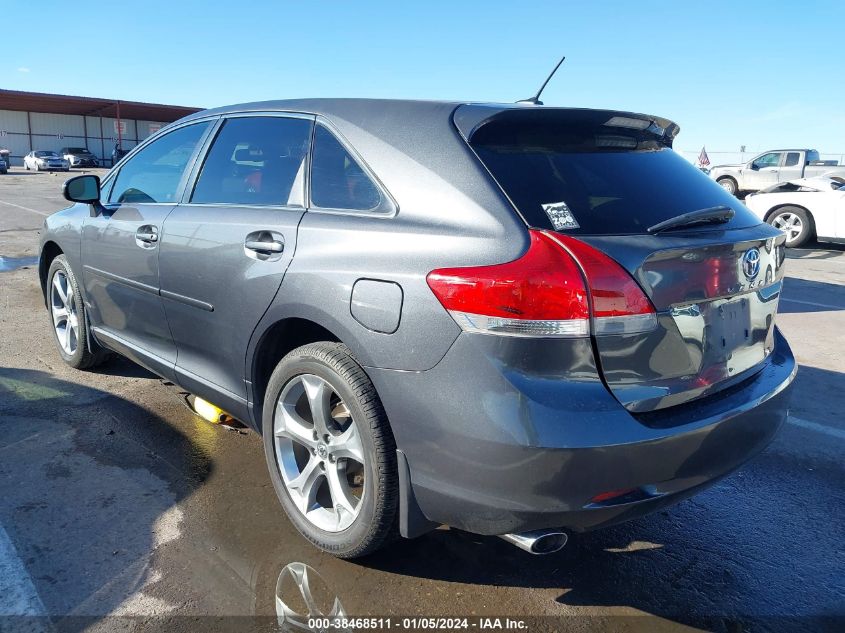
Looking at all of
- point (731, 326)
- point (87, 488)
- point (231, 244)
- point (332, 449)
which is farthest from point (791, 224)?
point (87, 488)

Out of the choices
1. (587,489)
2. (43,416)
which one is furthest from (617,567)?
(43,416)

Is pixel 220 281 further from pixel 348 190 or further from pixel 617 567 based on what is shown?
pixel 617 567

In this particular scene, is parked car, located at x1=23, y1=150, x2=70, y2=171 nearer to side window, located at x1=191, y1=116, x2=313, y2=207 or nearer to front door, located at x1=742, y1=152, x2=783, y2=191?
front door, located at x1=742, y1=152, x2=783, y2=191

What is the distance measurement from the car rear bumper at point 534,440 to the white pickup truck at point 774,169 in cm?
2226

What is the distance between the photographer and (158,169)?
3.80 metres

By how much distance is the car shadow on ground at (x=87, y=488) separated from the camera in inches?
95.9

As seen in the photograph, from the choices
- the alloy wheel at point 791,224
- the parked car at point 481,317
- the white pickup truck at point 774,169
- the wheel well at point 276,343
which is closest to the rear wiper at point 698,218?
the parked car at point 481,317

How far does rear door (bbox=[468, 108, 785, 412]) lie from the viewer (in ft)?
6.75

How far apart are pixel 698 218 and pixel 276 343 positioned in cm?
168

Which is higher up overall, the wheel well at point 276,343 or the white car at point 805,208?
the white car at point 805,208

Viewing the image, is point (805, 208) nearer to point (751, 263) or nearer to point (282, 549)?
point (751, 263)

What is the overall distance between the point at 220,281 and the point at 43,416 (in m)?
1.72

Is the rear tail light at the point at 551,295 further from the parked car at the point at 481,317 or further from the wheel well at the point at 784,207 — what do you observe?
the wheel well at the point at 784,207

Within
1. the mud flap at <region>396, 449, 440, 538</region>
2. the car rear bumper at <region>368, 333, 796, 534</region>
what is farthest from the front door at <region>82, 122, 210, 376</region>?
the car rear bumper at <region>368, 333, 796, 534</region>
